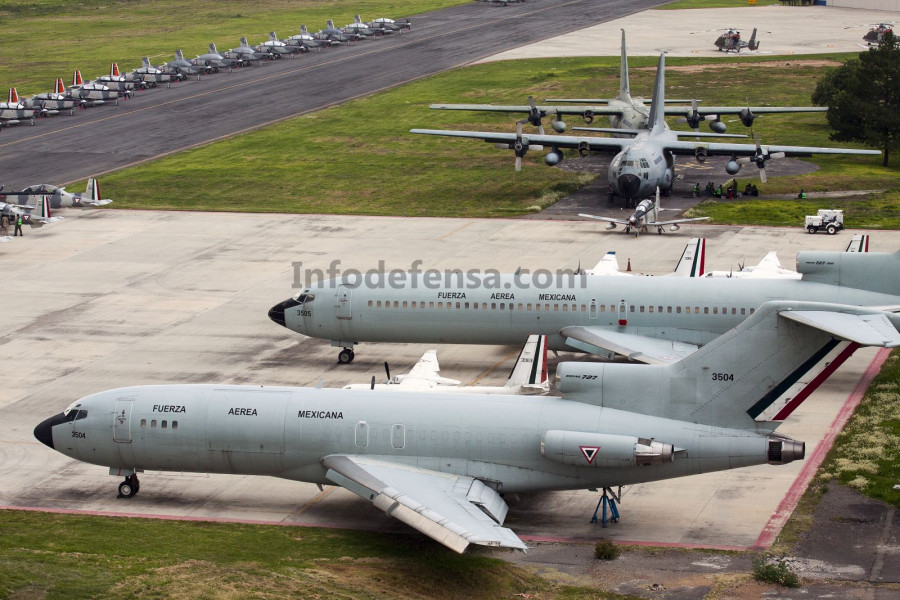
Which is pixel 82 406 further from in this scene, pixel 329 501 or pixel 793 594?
pixel 793 594

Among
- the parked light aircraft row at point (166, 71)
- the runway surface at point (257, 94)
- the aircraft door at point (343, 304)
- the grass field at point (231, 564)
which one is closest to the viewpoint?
the grass field at point (231, 564)

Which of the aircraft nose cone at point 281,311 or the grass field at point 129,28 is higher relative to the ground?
the grass field at point 129,28

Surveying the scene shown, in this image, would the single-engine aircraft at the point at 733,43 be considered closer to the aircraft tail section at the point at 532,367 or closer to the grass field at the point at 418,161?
the grass field at the point at 418,161

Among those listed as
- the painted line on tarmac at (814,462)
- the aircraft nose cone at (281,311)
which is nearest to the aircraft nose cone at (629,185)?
the painted line on tarmac at (814,462)

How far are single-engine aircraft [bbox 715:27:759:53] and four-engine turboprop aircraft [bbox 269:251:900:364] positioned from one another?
10236 cm

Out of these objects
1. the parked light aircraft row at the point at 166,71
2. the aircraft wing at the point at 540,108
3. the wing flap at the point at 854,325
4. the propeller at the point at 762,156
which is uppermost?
→ the parked light aircraft row at the point at 166,71

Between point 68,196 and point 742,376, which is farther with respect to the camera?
point 68,196

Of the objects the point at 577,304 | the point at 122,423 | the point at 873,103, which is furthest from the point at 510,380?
the point at 873,103

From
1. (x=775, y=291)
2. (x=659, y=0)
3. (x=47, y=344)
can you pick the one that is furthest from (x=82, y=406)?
(x=659, y=0)

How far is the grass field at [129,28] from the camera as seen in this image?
143875 millimetres

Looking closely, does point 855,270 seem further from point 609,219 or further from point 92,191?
point 92,191

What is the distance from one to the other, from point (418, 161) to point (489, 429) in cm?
6347

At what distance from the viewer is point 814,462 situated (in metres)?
41.0

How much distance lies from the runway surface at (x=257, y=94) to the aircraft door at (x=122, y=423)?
56.1 m
